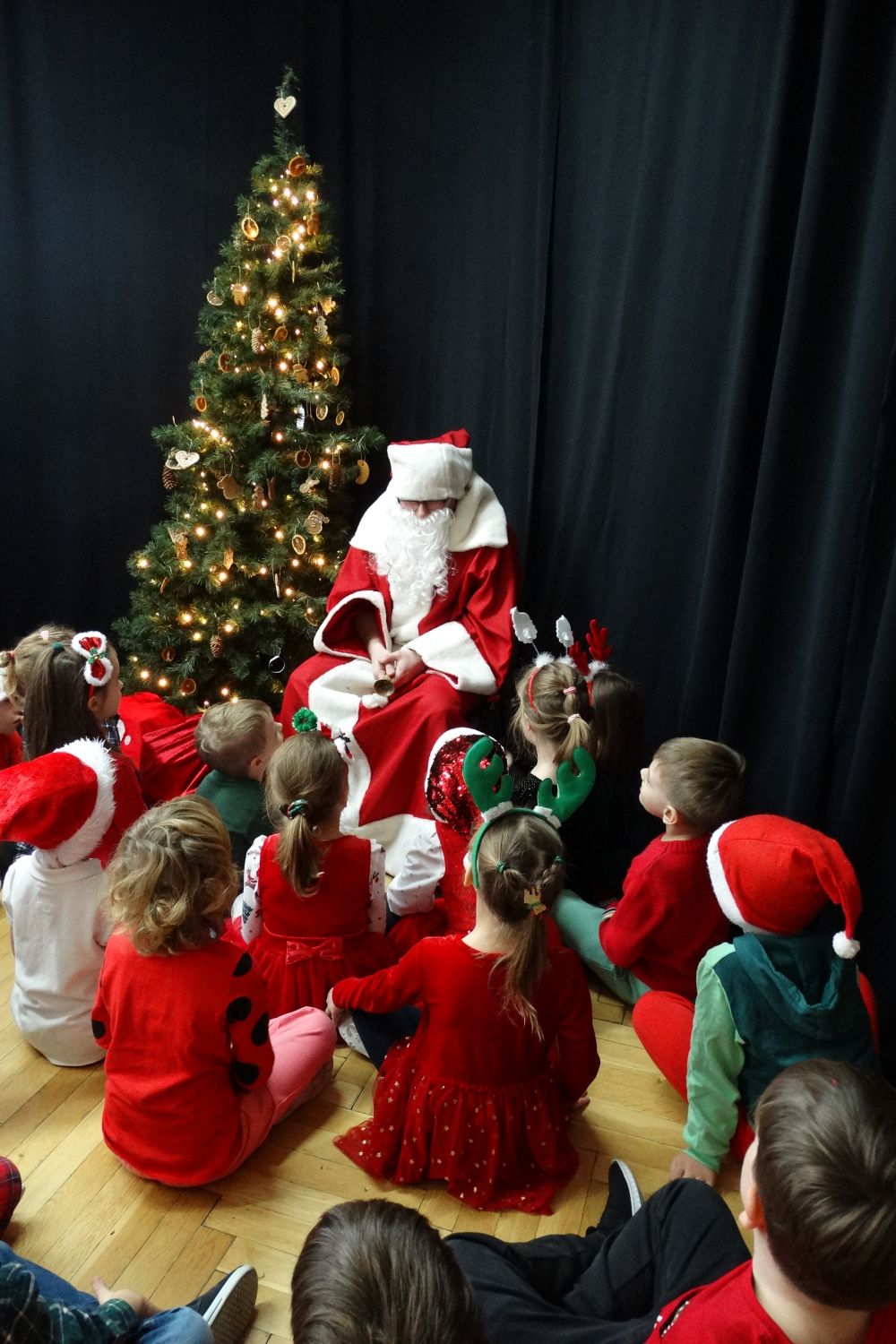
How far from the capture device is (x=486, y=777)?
205 cm

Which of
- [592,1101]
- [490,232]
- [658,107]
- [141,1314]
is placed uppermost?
[658,107]

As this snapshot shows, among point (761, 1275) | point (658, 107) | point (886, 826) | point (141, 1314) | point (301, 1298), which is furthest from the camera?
point (658, 107)

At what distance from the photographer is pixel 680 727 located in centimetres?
310

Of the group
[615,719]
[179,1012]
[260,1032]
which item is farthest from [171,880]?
[615,719]

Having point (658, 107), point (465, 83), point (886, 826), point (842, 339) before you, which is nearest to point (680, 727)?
point (886, 826)

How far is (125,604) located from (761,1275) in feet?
13.8

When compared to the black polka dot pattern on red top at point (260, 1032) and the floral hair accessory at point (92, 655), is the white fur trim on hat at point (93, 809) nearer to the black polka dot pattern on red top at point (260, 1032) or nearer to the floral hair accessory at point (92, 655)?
→ the floral hair accessory at point (92, 655)

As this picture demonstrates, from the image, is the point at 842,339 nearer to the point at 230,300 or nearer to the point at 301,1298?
the point at 230,300

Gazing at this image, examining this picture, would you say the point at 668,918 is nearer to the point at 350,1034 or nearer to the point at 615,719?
the point at 615,719

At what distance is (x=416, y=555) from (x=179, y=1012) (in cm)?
196

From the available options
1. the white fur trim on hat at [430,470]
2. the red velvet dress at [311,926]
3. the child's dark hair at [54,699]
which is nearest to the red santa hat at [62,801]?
the child's dark hair at [54,699]

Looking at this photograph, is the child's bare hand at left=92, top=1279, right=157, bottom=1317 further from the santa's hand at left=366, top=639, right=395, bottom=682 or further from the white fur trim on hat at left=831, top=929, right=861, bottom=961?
the santa's hand at left=366, top=639, right=395, bottom=682

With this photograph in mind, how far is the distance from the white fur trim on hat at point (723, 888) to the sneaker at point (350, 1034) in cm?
100

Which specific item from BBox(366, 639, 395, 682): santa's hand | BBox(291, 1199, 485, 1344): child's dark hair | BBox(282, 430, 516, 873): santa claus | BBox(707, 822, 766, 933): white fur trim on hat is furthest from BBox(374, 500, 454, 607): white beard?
BBox(291, 1199, 485, 1344): child's dark hair
